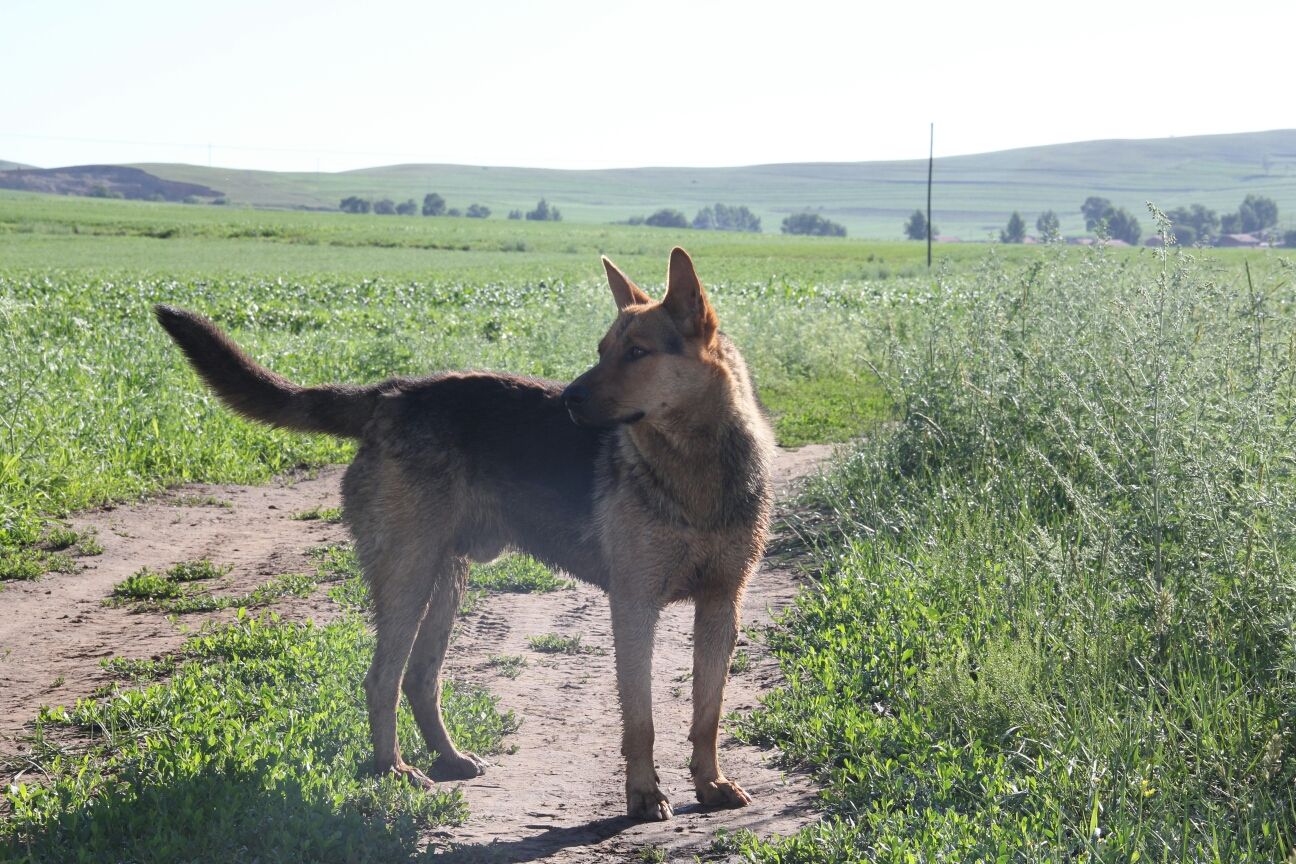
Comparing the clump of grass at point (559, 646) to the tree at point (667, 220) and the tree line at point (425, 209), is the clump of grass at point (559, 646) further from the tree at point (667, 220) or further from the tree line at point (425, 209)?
the tree at point (667, 220)

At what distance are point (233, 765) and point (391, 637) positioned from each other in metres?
0.80

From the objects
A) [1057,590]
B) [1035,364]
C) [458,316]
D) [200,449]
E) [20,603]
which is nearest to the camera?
[1057,590]

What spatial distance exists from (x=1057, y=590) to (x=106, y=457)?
26.9ft

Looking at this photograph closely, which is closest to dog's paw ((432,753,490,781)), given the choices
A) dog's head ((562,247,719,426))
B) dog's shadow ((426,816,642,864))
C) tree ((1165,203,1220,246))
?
dog's shadow ((426,816,642,864))

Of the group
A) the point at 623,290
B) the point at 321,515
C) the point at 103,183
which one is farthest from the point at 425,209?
the point at 623,290

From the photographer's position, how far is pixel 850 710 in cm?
475

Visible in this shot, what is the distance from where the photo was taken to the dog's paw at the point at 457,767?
472 cm

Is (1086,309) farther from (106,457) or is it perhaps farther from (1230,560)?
(106,457)

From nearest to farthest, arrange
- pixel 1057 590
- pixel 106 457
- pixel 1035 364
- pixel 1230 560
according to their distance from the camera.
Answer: pixel 1230 560
pixel 1057 590
pixel 1035 364
pixel 106 457

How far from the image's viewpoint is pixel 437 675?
16.4 ft

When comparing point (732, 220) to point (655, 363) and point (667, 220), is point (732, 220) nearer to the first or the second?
point (667, 220)

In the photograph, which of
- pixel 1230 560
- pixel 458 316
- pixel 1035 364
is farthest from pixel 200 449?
pixel 458 316

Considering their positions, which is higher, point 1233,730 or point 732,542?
point 732,542

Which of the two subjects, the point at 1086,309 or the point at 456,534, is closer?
the point at 456,534
